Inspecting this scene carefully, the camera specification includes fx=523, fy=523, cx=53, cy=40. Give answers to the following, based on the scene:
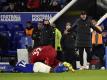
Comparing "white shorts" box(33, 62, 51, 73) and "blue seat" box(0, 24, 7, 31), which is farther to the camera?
"blue seat" box(0, 24, 7, 31)

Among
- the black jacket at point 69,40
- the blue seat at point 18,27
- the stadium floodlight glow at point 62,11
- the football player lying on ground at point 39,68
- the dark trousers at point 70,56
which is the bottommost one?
the football player lying on ground at point 39,68

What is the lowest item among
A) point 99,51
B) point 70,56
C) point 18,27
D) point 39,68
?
point 39,68

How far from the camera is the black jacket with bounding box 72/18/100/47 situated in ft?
55.9

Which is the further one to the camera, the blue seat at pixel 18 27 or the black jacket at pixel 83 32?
the blue seat at pixel 18 27

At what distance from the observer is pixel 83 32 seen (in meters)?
17.2

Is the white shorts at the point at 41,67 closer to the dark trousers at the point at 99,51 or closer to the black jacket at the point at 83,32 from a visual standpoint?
the black jacket at the point at 83,32

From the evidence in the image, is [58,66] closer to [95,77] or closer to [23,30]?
[95,77]

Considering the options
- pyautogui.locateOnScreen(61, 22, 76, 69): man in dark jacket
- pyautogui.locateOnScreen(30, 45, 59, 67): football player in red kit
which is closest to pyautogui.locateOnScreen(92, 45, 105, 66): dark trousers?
pyautogui.locateOnScreen(61, 22, 76, 69): man in dark jacket

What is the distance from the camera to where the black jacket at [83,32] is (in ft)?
55.9

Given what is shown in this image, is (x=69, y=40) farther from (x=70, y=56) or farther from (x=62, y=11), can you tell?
(x=62, y=11)

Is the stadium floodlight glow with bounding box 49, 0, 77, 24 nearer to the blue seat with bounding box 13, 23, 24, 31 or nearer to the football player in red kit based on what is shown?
the blue seat with bounding box 13, 23, 24, 31

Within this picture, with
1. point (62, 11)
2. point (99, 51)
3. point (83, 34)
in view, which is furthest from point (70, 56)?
point (62, 11)

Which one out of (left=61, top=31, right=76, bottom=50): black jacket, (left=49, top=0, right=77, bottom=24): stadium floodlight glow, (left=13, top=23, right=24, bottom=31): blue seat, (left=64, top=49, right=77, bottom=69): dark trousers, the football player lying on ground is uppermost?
(left=49, top=0, right=77, bottom=24): stadium floodlight glow

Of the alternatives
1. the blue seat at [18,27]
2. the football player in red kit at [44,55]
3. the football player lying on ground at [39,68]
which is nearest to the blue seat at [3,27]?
the blue seat at [18,27]
